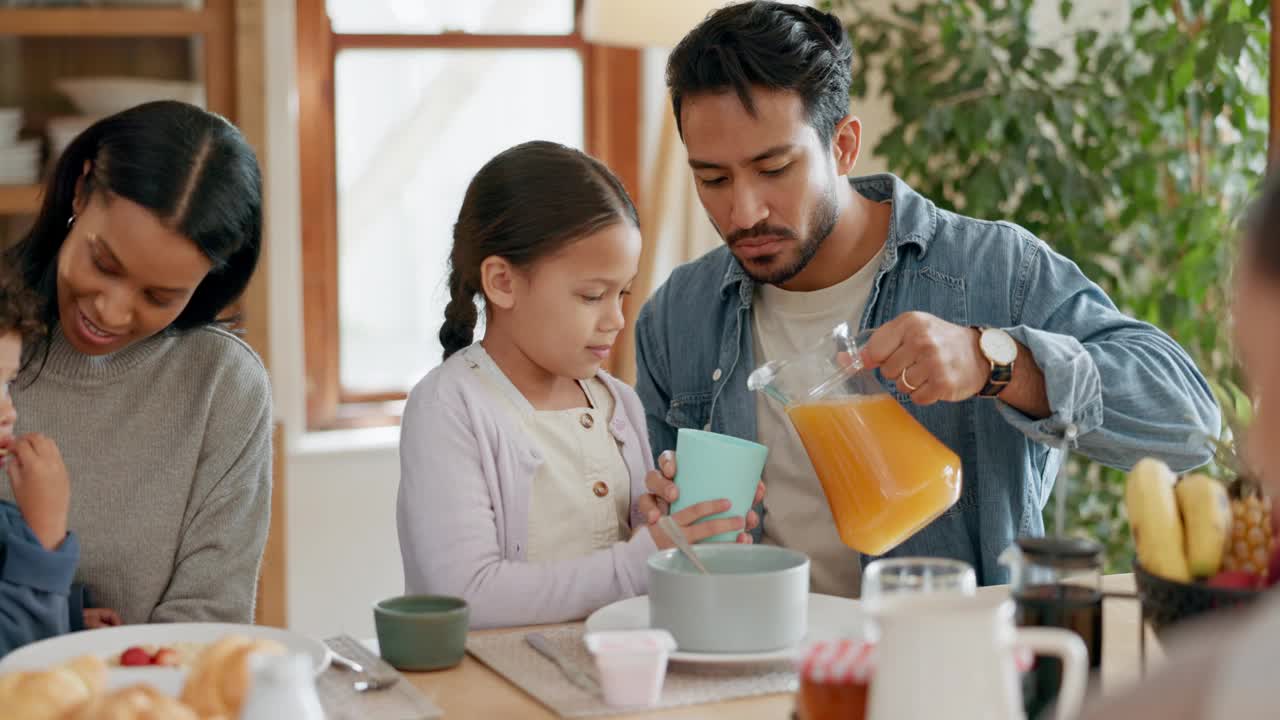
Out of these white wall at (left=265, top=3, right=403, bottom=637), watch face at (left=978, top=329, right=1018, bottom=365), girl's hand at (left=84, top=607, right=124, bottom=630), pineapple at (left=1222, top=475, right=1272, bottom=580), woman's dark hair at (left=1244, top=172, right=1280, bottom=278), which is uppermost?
woman's dark hair at (left=1244, top=172, right=1280, bottom=278)

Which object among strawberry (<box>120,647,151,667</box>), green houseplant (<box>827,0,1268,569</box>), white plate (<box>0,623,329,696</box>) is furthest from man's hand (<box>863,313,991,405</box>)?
green houseplant (<box>827,0,1268,569</box>)

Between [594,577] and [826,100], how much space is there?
78 centimetres

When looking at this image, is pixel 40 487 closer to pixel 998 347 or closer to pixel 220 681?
pixel 220 681

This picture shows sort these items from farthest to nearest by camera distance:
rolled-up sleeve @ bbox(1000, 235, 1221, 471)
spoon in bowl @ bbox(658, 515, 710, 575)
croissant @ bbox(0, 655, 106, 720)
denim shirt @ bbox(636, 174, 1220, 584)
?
denim shirt @ bbox(636, 174, 1220, 584) → rolled-up sleeve @ bbox(1000, 235, 1221, 471) → spoon in bowl @ bbox(658, 515, 710, 575) → croissant @ bbox(0, 655, 106, 720)

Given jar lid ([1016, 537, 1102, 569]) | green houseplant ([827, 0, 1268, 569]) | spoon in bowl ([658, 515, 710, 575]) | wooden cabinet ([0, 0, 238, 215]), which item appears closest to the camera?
jar lid ([1016, 537, 1102, 569])

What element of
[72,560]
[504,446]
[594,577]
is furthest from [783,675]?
[72,560]

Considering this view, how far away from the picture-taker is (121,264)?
1.52m

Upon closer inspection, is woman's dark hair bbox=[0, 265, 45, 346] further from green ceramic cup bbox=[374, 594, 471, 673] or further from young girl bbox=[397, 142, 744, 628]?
green ceramic cup bbox=[374, 594, 471, 673]

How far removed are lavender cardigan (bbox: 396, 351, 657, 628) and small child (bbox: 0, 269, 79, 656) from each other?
13.3 inches

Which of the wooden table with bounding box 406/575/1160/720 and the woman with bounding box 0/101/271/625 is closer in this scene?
the wooden table with bounding box 406/575/1160/720

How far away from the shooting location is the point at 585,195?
5.19 ft

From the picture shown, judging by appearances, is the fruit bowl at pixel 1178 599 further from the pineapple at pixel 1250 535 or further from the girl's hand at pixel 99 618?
the girl's hand at pixel 99 618

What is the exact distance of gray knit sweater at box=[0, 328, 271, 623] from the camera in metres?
1.63

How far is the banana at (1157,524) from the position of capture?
1035mm
